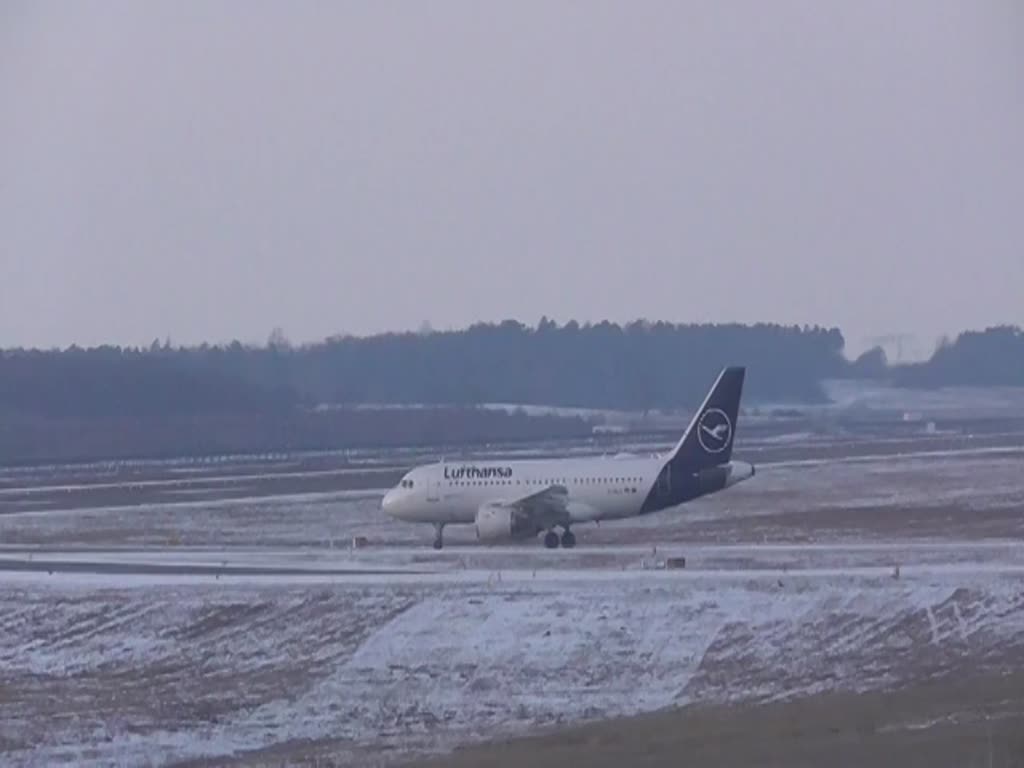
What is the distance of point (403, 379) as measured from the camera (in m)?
144

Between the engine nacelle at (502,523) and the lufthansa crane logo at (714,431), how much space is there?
215 inches

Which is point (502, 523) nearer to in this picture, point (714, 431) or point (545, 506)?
point (545, 506)

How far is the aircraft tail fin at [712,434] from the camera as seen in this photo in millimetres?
51812

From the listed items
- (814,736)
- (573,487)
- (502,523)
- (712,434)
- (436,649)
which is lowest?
(814,736)

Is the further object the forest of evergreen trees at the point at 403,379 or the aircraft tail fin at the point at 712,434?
the forest of evergreen trees at the point at 403,379

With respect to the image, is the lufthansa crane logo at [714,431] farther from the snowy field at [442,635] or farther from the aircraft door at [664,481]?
the snowy field at [442,635]

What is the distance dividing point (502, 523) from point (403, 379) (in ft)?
308

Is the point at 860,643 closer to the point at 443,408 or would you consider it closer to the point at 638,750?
the point at 638,750

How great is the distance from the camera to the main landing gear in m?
51.0

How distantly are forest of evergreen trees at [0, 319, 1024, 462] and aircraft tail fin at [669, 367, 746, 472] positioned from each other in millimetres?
57354

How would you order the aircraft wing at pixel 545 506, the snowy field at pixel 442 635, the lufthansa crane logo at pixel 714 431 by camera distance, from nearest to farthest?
the snowy field at pixel 442 635, the aircraft wing at pixel 545 506, the lufthansa crane logo at pixel 714 431

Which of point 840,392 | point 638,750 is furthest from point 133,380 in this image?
point 638,750

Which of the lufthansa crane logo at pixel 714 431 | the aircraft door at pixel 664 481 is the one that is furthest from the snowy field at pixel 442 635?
the lufthansa crane logo at pixel 714 431

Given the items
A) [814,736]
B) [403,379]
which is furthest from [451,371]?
[814,736]
